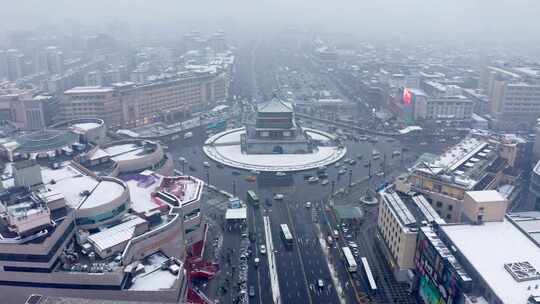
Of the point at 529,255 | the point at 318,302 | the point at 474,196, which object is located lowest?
the point at 318,302

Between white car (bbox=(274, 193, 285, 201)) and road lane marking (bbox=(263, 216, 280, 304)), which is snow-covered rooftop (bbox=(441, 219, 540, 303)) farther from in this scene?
white car (bbox=(274, 193, 285, 201))

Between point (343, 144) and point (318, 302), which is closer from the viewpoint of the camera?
point (318, 302)

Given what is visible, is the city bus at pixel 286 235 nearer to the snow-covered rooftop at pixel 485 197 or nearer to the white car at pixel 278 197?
the white car at pixel 278 197

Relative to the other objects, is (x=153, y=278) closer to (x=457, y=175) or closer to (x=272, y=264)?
(x=272, y=264)

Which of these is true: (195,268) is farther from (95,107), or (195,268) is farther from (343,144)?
(95,107)

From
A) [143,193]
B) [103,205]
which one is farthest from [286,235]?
[103,205]

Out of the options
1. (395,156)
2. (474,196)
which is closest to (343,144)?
(395,156)

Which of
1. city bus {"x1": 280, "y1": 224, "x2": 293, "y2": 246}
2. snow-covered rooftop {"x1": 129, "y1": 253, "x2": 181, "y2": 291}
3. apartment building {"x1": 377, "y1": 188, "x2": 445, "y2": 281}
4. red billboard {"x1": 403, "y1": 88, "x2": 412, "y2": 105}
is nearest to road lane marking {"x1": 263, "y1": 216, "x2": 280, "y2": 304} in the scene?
city bus {"x1": 280, "y1": 224, "x2": 293, "y2": 246}

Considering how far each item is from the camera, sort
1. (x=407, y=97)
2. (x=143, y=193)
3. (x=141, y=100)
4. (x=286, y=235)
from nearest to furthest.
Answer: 1. (x=286, y=235)
2. (x=143, y=193)
3. (x=141, y=100)
4. (x=407, y=97)
